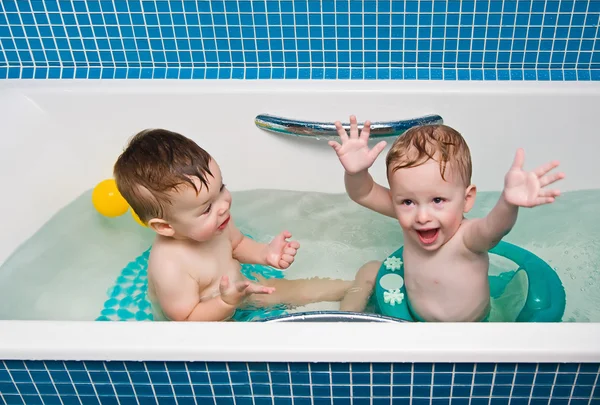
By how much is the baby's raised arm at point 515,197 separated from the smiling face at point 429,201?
0.16 ft

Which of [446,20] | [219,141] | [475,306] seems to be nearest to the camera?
[475,306]

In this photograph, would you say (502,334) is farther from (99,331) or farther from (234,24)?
(234,24)

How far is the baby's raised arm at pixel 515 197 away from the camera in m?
0.95

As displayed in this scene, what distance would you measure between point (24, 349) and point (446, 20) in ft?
3.71

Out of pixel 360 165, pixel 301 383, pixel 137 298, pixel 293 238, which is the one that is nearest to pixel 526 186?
pixel 360 165

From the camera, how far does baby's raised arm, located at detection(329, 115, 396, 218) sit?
1.16 m

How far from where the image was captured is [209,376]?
101 centimetres

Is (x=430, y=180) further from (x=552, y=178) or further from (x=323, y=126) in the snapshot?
(x=323, y=126)

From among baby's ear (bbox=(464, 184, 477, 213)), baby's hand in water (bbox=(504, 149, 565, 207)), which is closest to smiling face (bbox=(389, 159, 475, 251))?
baby's ear (bbox=(464, 184, 477, 213))

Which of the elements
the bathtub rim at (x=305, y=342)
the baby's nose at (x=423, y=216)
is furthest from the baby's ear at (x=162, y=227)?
the baby's nose at (x=423, y=216)

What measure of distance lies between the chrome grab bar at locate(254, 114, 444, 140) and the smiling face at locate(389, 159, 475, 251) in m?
0.40

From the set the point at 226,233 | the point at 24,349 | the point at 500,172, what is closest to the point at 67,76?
the point at 226,233

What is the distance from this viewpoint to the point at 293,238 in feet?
5.35

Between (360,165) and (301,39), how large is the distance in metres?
0.55
